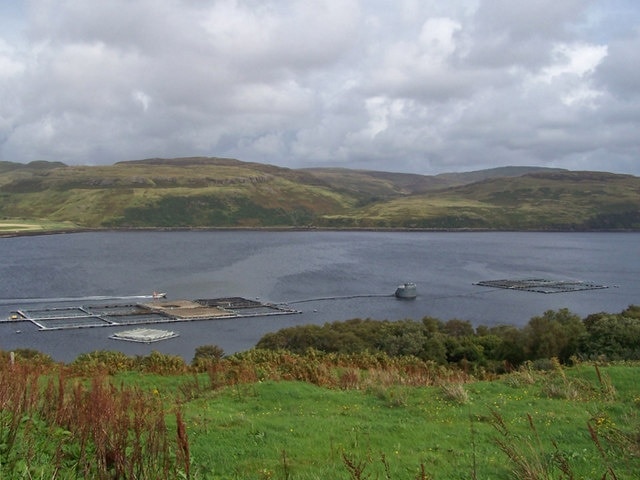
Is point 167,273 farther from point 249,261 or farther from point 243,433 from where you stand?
point 243,433

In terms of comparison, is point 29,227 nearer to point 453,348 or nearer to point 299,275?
point 299,275

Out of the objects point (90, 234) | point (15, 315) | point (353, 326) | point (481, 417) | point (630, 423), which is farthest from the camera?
point (90, 234)

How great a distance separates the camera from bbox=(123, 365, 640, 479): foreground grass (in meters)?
7.29

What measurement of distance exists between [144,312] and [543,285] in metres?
64.4

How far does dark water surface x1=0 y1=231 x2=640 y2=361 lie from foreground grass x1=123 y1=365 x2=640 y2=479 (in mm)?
40909

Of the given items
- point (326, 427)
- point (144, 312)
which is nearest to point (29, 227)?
point (144, 312)

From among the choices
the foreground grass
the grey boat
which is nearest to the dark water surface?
the grey boat

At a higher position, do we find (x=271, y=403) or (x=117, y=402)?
(x=117, y=402)

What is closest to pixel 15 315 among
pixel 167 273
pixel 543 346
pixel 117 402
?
pixel 167 273

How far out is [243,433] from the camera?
934cm

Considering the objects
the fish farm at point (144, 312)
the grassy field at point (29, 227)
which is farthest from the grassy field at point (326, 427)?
the grassy field at point (29, 227)

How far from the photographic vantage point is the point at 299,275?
10400 centimetres

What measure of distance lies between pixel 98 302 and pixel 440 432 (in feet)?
257

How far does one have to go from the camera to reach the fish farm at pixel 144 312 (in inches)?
2621
